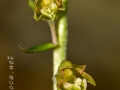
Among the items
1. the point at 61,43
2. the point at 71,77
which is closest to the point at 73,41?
the point at 61,43

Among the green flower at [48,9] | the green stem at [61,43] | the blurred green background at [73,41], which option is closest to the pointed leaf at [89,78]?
the green stem at [61,43]

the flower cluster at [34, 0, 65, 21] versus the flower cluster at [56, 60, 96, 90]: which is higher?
the flower cluster at [34, 0, 65, 21]

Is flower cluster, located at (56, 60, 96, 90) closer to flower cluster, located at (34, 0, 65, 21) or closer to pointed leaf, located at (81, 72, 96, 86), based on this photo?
pointed leaf, located at (81, 72, 96, 86)

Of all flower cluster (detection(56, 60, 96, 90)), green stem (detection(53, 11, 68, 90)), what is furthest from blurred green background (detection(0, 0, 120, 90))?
flower cluster (detection(56, 60, 96, 90))

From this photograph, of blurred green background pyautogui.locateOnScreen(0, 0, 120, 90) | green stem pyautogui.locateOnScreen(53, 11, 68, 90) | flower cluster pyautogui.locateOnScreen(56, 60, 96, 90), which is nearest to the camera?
flower cluster pyautogui.locateOnScreen(56, 60, 96, 90)

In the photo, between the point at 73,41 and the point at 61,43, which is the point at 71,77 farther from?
the point at 73,41

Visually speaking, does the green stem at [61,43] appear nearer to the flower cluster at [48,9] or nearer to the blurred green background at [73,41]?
the flower cluster at [48,9]

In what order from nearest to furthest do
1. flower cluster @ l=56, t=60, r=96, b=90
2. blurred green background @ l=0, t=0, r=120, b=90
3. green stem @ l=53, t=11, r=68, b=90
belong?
flower cluster @ l=56, t=60, r=96, b=90 → green stem @ l=53, t=11, r=68, b=90 → blurred green background @ l=0, t=0, r=120, b=90
